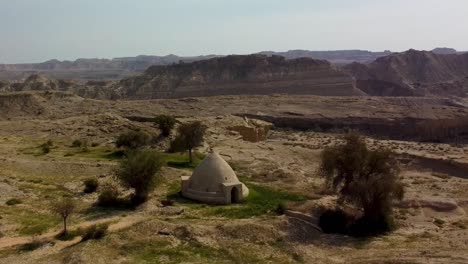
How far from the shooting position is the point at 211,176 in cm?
2852

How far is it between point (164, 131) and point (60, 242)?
2420 cm

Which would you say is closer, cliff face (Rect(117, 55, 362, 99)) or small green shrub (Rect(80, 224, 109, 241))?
small green shrub (Rect(80, 224, 109, 241))

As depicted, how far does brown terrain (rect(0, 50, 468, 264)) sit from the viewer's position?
2120cm

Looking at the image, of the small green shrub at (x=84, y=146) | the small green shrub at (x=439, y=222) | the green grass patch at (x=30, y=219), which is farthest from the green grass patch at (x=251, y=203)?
the small green shrub at (x=84, y=146)

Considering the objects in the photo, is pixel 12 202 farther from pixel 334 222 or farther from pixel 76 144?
pixel 76 144

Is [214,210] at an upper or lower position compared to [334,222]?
upper

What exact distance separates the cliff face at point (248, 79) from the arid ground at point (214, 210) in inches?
2149

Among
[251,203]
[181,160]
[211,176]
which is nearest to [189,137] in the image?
[181,160]

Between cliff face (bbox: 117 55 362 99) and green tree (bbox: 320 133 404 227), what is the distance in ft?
252

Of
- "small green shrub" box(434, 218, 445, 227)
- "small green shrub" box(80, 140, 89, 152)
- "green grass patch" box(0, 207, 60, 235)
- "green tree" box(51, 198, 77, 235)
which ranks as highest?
"green tree" box(51, 198, 77, 235)

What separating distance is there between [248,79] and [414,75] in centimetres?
5153

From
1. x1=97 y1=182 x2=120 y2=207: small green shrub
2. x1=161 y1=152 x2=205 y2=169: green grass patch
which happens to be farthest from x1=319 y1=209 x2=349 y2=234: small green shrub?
x1=161 y1=152 x2=205 y2=169: green grass patch

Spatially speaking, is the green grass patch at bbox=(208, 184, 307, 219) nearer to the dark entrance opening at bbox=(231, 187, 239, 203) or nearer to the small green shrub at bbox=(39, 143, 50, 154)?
the dark entrance opening at bbox=(231, 187, 239, 203)

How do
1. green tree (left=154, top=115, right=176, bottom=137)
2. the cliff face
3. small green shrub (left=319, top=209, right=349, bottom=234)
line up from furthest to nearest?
the cliff face < green tree (left=154, top=115, right=176, bottom=137) < small green shrub (left=319, top=209, right=349, bottom=234)
